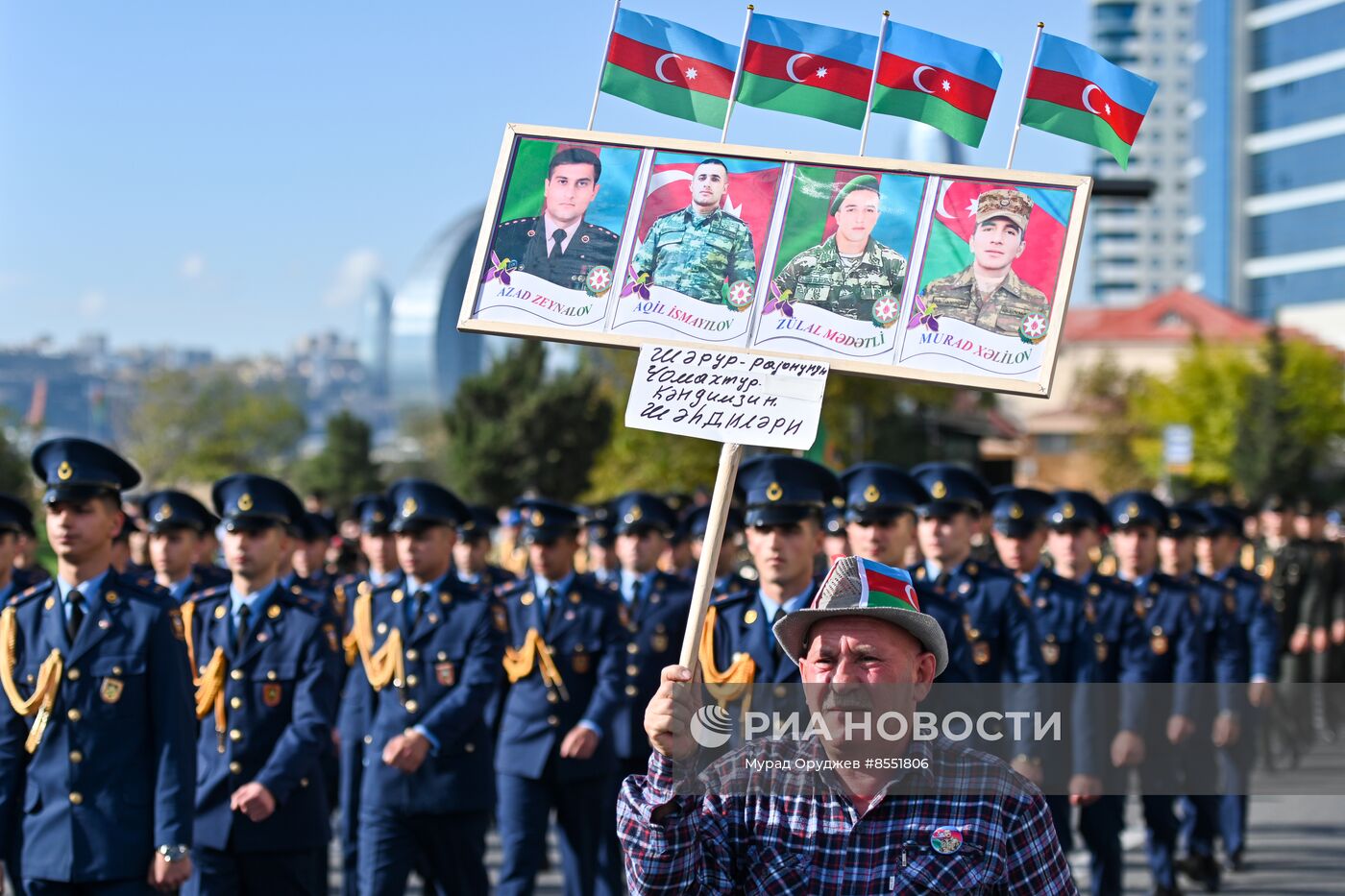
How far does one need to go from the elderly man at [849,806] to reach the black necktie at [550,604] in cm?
543

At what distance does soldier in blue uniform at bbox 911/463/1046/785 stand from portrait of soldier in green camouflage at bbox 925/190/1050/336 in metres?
2.69

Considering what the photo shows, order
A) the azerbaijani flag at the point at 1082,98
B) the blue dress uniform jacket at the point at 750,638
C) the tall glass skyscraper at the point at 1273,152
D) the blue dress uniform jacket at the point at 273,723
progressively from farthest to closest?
1. the tall glass skyscraper at the point at 1273,152
2. the blue dress uniform jacket at the point at 273,723
3. the blue dress uniform jacket at the point at 750,638
4. the azerbaijani flag at the point at 1082,98

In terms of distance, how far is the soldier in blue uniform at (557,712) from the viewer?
846 cm

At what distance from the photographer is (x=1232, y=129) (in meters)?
116

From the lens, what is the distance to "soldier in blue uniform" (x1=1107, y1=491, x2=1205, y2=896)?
31.9 ft

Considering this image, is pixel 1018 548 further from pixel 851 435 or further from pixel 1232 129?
pixel 1232 129

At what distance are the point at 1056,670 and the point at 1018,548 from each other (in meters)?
0.74

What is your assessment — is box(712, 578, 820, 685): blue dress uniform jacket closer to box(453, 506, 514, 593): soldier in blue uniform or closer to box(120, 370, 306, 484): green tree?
box(453, 506, 514, 593): soldier in blue uniform

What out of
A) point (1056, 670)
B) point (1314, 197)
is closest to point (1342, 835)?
point (1056, 670)

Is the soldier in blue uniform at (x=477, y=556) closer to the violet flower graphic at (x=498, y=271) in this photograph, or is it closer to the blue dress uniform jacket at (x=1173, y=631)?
the blue dress uniform jacket at (x=1173, y=631)

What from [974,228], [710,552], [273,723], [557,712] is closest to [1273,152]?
[557,712]

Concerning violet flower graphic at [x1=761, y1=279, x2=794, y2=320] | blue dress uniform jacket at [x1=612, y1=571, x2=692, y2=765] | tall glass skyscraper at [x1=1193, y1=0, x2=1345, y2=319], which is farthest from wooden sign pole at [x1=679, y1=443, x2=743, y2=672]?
tall glass skyscraper at [x1=1193, y1=0, x2=1345, y2=319]

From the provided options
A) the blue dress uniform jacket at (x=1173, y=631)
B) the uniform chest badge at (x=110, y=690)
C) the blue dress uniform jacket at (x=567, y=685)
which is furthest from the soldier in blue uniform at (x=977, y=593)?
the uniform chest badge at (x=110, y=690)

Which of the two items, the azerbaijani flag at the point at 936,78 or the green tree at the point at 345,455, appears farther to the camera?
the green tree at the point at 345,455
